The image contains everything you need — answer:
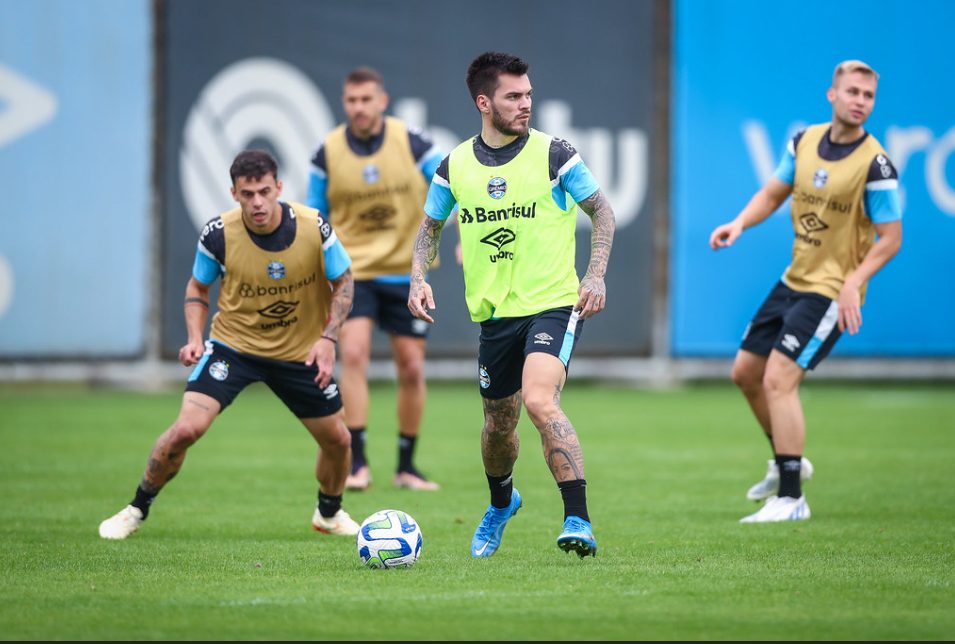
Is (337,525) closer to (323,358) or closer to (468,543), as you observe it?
(468,543)

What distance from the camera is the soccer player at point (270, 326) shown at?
7.70 m

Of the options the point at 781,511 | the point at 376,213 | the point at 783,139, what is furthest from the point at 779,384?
the point at 783,139

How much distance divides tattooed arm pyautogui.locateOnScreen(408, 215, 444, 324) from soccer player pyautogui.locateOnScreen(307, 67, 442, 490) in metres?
3.00

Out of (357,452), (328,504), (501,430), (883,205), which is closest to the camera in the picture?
(501,430)

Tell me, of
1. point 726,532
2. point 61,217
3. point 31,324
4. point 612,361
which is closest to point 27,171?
point 61,217

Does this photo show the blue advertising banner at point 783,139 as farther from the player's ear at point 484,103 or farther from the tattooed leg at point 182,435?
the player's ear at point 484,103

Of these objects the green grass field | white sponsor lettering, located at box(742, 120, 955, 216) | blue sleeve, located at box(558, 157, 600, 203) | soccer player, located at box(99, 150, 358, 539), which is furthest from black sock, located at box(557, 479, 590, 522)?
white sponsor lettering, located at box(742, 120, 955, 216)

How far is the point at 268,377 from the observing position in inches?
310

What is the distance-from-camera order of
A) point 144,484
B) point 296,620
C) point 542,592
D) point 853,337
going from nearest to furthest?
1. point 296,620
2. point 542,592
3. point 144,484
4. point 853,337

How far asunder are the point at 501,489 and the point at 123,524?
83.3 inches

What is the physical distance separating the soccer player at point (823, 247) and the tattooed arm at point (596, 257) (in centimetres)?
199

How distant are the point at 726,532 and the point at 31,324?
1118 centimetres

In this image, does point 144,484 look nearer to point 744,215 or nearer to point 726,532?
point 726,532

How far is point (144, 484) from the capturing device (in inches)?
306
